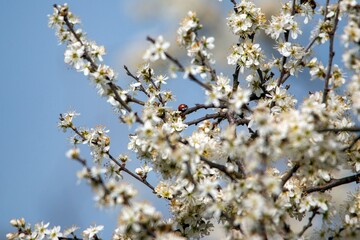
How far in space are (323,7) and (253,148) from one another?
Answer: 1628mm

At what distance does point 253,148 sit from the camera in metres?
2.67

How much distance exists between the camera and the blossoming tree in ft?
9.08

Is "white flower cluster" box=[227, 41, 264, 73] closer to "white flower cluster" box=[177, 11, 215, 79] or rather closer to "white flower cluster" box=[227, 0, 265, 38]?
"white flower cluster" box=[227, 0, 265, 38]

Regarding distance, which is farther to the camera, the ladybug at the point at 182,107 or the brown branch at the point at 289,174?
the ladybug at the point at 182,107

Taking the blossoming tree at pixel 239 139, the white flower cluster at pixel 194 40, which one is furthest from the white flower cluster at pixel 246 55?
the white flower cluster at pixel 194 40

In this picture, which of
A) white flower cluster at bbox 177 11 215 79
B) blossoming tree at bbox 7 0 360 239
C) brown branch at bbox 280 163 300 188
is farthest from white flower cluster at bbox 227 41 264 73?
brown branch at bbox 280 163 300 188

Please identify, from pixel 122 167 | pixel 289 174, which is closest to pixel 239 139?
pixel 289 174

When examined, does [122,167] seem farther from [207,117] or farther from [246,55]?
[246,55]

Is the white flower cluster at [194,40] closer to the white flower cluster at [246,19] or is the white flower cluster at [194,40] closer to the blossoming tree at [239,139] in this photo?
the blossoming tree at [239,139]

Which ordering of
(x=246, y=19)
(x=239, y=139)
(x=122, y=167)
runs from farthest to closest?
1. (x=246, y=19)
2. (x=122, y=167)
3. (x=239, y=139)

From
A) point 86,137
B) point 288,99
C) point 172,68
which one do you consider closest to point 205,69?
point 172,68

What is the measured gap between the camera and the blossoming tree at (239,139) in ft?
9.08

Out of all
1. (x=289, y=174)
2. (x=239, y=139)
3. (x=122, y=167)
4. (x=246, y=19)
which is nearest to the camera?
(x=239, y=139)

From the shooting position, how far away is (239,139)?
2.77 metres
